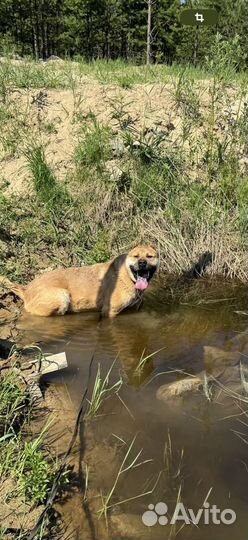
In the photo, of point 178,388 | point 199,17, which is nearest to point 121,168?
point 199,17

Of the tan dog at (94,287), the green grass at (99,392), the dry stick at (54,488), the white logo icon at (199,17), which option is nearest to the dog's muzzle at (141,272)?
the tan dog at (94,287)

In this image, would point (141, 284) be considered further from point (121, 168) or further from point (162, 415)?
point (121, 168)

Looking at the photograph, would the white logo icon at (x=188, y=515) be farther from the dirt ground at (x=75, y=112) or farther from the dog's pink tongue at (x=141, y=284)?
the dirt ground at (x=75, y=112)

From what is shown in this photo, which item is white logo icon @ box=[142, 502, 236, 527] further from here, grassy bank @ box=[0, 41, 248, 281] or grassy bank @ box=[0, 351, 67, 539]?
grassy bank @ box=[0, 41, 248, 281]

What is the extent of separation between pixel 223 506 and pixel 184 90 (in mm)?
8354

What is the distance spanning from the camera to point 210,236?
289 inches

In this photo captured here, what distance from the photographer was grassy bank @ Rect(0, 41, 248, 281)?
730cm

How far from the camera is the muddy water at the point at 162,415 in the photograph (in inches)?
122

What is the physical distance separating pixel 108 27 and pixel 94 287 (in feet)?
123

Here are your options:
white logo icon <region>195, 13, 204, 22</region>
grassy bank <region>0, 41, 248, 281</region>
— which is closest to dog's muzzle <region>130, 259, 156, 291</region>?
grassy bank <region>0, 41, 248, 281</region>

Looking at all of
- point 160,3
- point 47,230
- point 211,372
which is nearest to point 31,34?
point 160,3

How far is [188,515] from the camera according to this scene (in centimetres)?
307

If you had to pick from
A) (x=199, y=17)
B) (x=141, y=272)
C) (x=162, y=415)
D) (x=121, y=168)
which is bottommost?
(x=162, y=415)

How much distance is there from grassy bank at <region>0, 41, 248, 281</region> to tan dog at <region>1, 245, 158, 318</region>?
0.81 m
